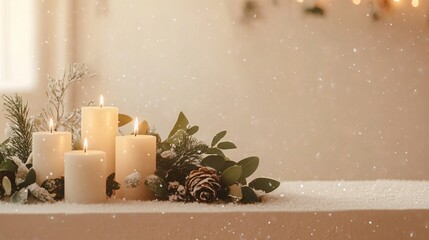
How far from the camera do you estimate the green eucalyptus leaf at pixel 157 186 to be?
1068 millimetres

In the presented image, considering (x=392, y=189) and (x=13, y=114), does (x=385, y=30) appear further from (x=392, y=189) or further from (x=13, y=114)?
(x=13, y=114)

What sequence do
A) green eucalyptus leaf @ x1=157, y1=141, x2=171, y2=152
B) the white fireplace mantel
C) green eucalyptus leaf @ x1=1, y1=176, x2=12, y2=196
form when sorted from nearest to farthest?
the white fireplace mantel
green eucalyptus leaf @ x1=1, y1=176, x2=12, y2=196
green eucalyptus leaf @ x1=157, y1=141, x2=171, y2=152

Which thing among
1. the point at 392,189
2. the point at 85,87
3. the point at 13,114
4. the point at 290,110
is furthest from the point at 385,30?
the point at 13,114

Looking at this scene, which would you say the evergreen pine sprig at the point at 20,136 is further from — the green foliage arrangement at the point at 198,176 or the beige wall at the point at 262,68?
the beige wall at the point at 262,68

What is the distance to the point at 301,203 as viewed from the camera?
41.8 inches

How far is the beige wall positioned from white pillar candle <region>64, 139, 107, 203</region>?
129cm

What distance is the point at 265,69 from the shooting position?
2.33 meters

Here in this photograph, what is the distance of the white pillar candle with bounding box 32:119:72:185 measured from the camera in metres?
1.09

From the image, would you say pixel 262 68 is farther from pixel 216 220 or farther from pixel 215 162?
pixel 216 220

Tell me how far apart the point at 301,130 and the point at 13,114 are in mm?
1368

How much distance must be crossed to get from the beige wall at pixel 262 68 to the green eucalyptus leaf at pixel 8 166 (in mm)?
1221

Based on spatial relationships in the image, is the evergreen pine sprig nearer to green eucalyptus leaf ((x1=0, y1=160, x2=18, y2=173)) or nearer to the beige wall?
green eucalyptus leaf ((x1=0, y1=160, x2=18, y2=173))

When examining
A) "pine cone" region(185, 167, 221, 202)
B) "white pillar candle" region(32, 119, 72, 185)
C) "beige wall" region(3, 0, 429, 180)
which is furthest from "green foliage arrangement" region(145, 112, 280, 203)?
"beige wall" region(3, 0, 429, 180)

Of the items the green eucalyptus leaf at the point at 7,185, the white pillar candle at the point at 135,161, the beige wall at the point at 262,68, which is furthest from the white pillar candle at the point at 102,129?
the beige wall at the point at 262,68
